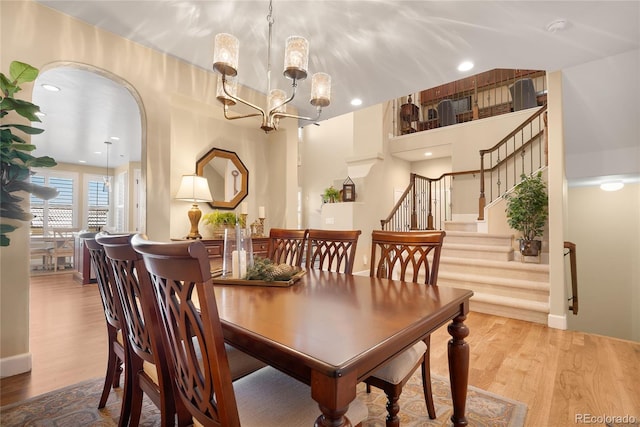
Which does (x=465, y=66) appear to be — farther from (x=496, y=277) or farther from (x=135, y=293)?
(x=135, y=293)

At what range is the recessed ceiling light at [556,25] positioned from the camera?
2311mm

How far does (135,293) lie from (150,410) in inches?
40.3

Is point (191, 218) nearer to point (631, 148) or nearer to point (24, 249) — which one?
point (24, 249)

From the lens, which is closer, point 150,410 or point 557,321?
point 150,410

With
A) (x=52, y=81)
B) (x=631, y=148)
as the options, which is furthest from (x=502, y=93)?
(x=52, y=81)

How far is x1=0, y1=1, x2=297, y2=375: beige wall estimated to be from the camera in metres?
2.09

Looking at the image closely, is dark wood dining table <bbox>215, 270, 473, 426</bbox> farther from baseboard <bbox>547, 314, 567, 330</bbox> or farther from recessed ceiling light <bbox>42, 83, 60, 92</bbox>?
recessed ceiling light <bbox>42, 83, 60, 92</bbox>

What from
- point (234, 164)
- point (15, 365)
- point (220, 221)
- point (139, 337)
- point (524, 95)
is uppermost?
point (524, 95)

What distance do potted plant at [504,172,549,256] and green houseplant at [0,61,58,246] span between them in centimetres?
450

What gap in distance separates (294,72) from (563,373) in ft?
8.98

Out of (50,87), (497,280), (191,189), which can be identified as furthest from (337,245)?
(50,87)

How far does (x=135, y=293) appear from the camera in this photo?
1163mm

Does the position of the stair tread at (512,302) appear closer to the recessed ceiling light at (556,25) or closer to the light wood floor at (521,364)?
the light wood floor at (521,364)

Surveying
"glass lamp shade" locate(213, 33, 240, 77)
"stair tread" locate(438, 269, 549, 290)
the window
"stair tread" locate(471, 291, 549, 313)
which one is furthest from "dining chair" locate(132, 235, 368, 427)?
the window
